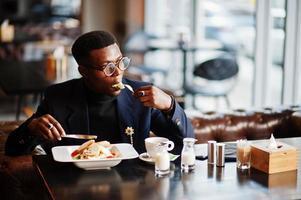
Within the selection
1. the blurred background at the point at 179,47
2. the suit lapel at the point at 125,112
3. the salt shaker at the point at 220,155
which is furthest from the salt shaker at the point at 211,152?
the blurred background at the point at 179,47

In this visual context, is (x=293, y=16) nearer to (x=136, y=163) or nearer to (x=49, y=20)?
(x=136, y=163)

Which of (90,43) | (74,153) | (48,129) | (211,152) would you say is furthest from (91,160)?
(90,43)

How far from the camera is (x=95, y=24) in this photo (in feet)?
29.8

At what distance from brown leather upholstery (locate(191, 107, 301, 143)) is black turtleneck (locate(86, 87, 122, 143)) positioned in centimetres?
76

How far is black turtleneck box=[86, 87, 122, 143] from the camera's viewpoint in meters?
2.42

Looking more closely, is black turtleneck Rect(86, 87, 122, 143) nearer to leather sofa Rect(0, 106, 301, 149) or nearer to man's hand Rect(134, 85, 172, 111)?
man's hand Rect(134, 85, 172, 111)

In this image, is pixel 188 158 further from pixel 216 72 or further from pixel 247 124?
pixel 216 72

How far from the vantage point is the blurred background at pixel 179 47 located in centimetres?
480

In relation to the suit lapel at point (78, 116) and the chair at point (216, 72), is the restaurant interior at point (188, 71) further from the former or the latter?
the suit lapel at point (78, 116)

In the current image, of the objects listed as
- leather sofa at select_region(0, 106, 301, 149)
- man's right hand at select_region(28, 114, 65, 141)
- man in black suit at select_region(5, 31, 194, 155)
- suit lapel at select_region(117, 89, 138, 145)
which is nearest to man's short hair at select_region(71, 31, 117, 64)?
man in black suit at select_region(5, 31, 194, 155)

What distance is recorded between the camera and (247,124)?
10.6 ft

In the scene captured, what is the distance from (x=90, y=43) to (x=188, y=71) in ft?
14.9

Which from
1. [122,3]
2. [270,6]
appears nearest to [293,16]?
[270,6]

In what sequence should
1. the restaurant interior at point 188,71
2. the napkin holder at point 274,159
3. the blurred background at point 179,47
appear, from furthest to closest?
the blurred background at point 179,47 < the napkin holder at point 274,159 < the restaurant interior at point 188,71
